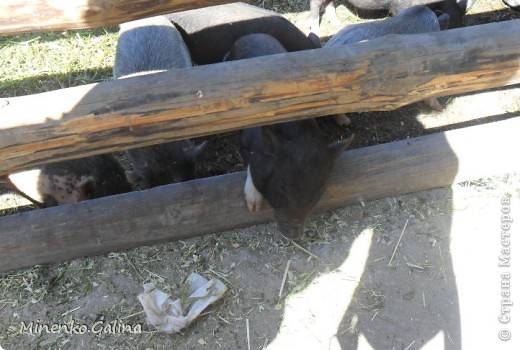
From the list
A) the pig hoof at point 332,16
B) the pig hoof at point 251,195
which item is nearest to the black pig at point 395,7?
the pig hoof at point 332,16

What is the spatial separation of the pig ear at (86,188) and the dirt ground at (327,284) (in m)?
0.71

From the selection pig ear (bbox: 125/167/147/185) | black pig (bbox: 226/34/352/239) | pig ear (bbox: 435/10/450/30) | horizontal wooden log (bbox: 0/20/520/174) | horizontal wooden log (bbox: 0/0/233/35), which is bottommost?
pig ear (bbox: 125/167/147/185)

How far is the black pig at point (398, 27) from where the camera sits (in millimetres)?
5430

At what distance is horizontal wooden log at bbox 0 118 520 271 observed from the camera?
3.88m

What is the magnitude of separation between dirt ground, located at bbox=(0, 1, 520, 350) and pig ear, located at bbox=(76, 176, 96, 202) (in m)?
0.71

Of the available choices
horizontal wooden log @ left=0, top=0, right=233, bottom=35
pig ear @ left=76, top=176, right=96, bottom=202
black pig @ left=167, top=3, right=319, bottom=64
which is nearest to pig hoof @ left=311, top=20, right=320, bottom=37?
black pig @ left=167, top=3, right=319, bottom=64

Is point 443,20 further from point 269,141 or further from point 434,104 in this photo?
point 269,141

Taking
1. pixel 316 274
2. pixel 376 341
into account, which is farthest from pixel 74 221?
pixel 376 341

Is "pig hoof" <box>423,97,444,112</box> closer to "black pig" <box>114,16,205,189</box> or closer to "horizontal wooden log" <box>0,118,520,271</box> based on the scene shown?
"horizontal wooden log" <box>0,118,520,271</box>

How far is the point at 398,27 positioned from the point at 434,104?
96 cm

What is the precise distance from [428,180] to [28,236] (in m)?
2.98

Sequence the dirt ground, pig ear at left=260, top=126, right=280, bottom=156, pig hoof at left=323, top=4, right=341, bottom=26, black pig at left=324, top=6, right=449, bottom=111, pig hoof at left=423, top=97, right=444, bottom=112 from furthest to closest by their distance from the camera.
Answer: pig hoof at left=323, top=4, right=341, bottom=26 < black pig at left=324, top=6, right=449, bottom=111 < pig hoof at left=423, top=97, right=444, bottom=112 < pig ear at left=260, top=126, right=280, bottom=156 < the dirt ground

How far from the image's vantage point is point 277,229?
4207mm

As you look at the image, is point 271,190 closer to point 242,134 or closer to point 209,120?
point 242,134
